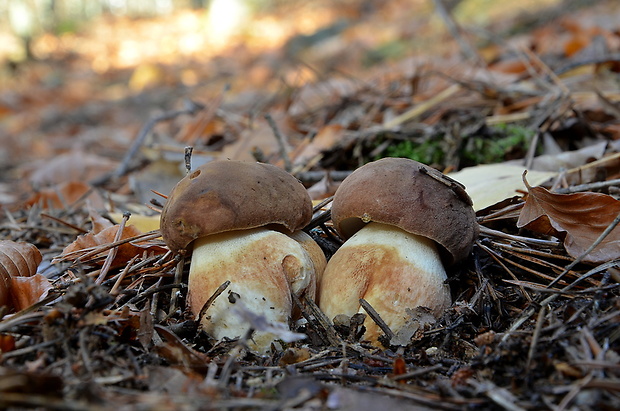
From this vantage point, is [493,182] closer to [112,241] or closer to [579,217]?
[579,217]

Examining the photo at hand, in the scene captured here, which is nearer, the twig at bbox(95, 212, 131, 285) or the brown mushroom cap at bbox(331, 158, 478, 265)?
the brown mushroom cap at bbox(331, 158, 478, 265)

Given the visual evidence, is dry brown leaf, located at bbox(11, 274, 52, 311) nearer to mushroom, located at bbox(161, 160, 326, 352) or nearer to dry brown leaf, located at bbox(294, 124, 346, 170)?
mushroom, located at bbox(161, 160, 326, 352)

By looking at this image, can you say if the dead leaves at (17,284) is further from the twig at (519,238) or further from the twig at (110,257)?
the twig at (519,238)

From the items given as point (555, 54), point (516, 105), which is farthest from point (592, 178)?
point (555, 54)

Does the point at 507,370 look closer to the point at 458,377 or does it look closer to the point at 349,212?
the point at 458,377

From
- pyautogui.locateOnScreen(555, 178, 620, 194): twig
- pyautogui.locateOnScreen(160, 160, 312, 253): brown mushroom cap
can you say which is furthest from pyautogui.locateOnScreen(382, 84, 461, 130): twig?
pyautogui.locateOnScreen(160, 160, 312, 253): brown mushroom cap

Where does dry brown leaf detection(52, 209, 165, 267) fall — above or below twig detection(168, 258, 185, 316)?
above
